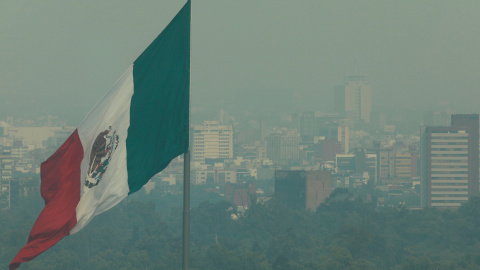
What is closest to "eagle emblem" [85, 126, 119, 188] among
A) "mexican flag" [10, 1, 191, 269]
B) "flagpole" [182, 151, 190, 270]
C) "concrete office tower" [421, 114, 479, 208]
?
"mexican flag" [10, 1, 191, 269]

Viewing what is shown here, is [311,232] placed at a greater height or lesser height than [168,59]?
lesser

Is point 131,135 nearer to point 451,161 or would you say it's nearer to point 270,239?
point 270,239

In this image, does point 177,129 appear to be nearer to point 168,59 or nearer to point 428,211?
point 168,59

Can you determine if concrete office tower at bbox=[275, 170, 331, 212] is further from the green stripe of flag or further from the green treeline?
the green stripe of flag

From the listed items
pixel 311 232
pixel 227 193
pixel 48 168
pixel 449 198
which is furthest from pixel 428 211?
pixel 48 168

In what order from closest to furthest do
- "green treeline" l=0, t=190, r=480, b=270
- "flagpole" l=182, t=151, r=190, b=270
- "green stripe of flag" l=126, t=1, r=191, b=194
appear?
1. "flagpole" l=182, t=151, r=190, b=270
2. "green stripe of flag" l=126, t=1, r=191, b=194
3. "green treeline" l=0, t=190, r=480, b=270

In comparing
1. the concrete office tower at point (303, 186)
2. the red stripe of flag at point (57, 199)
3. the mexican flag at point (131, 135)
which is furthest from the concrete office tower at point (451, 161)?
the mexican flag at point (131, 135)
